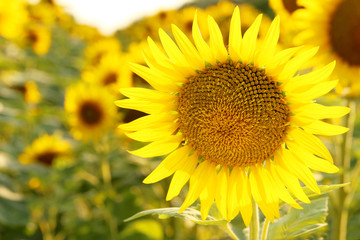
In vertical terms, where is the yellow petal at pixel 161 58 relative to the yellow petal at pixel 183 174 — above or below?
above

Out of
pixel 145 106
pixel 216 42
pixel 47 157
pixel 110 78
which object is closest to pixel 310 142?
pixel 216 42

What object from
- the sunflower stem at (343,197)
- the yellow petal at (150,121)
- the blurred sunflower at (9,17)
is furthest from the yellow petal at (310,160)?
the blurred sunflower at (9,17)

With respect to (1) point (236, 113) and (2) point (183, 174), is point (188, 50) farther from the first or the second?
(2) point (183, 174)

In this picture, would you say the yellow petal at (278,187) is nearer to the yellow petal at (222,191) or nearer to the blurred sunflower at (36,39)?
the yellow petal at (222,191)

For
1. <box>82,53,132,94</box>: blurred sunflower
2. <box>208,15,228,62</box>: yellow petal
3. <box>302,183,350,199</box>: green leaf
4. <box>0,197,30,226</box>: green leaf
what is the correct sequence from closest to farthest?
<box>302,183,350,199</box>: green leaf, <box>208,15,228,62</box>: yellow petal, <box>0,197,30,226</box>: green leaf, <box>82,53,132,94</box>: blurred sunflower

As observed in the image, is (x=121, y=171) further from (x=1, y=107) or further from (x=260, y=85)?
(x=260, y=85)

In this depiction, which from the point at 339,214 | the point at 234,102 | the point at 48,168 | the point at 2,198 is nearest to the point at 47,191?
the point at 48,168

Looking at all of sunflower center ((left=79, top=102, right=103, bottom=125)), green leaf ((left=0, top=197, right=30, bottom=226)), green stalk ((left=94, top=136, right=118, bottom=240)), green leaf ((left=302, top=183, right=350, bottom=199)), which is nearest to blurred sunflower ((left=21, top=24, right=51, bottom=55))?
sunflower center ((left=79, top=102, right=103, bottom=125))

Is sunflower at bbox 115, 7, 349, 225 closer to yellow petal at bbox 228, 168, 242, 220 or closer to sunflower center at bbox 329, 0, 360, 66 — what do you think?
yellow petal at bbox 228, 168, 242, 220
